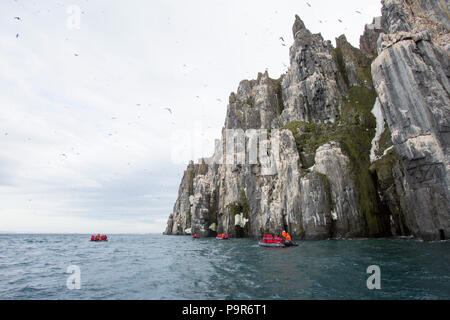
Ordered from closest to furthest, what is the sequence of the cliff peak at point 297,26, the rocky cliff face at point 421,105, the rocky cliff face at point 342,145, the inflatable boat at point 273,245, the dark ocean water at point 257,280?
1. the dark ocean water at point 257,280
2. the rocky cliff face at point 421,105
3. the rocky cliff face at point 342,145
4. the inflatable boat at point 273,245
5. the cliff peak at point 297,26

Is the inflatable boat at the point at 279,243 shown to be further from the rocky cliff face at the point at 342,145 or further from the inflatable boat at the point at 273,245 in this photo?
the rocky cliff face at the point at 342,145

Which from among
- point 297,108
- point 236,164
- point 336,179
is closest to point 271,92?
point 297,108

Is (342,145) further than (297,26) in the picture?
No

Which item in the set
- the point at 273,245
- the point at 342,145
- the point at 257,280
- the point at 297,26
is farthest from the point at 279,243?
the point at 297,26

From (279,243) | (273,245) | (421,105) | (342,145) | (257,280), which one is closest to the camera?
(257,280)

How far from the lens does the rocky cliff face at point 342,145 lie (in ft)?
118

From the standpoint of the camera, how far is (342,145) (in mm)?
53938

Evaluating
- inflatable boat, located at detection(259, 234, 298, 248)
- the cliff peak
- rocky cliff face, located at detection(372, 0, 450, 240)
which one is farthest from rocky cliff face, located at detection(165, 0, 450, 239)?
inflatable boat, located at detection(259, 234, 298, 248)

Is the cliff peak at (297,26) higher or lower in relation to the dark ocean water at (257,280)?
higher

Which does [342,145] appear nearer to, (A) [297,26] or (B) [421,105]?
(B) [421,105]

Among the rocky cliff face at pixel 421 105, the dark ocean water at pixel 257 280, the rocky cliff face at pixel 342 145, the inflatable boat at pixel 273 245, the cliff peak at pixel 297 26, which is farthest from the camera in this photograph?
the cliff peak at pixel 297 26

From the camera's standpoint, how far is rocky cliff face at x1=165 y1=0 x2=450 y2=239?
118 feet

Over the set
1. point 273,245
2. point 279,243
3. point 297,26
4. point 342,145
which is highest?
point 297,26

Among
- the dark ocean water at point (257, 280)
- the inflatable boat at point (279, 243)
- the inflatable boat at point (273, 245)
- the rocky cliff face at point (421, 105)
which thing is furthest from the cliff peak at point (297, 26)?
the dark ocean water at point (257, 280)
